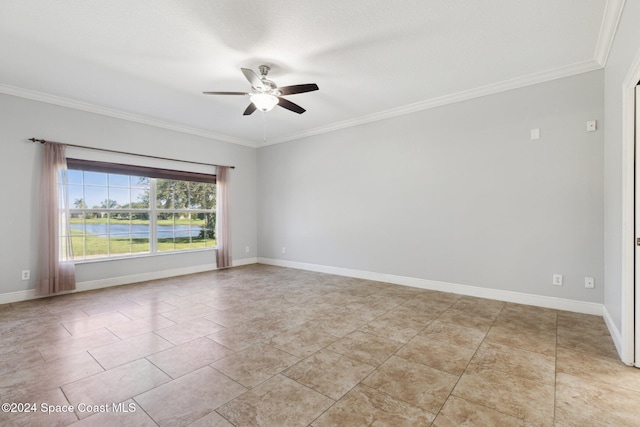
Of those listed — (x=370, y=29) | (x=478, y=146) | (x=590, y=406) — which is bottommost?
(x=590, y=406)

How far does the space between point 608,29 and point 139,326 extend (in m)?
5.28

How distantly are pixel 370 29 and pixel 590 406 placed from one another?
3204mm

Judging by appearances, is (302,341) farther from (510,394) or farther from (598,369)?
(598,369)

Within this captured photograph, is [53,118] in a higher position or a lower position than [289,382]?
higher

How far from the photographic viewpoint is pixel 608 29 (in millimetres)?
2549

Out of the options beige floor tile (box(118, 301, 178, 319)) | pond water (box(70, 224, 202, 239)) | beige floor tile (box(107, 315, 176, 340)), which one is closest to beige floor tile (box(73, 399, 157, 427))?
beige floor tile (box(107, 315, 176, 340))

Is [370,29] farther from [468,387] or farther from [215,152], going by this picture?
[215,152]

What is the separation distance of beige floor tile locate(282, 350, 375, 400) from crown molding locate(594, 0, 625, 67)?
3.40 metres

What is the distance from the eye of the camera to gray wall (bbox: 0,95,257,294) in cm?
383

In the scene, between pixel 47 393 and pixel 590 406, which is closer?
pixel 590 406

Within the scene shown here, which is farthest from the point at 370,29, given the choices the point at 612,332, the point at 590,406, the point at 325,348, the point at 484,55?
the point at 612,332

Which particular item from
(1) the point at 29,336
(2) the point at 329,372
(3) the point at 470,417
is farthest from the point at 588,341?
(1) the point at 29,336

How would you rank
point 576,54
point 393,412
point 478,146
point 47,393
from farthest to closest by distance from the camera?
point 478,146
point 576,54
point 47,393
point 393,412

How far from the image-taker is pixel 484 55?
3.06 meters
